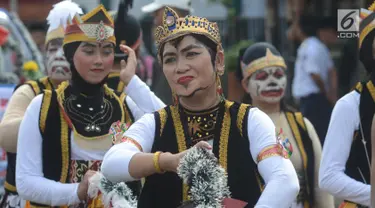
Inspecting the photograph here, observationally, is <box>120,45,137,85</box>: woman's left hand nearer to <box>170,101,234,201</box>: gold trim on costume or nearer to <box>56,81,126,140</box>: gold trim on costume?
<box>56,81,126,140</box>: gold trim on costume

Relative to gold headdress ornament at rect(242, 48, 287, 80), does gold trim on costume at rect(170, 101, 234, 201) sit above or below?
above

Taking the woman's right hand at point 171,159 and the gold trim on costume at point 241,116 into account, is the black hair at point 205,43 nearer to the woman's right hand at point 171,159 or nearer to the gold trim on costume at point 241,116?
the gold trim on costume at point 241,116

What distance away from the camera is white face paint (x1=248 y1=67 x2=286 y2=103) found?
285 inches

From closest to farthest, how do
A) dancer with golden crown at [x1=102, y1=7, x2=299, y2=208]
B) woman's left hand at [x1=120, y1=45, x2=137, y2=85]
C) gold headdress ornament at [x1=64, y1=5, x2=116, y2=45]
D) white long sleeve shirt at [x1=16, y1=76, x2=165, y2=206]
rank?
dancer with golden crown at [x1=102, y1=7, x2=299, y2=208]
white long sleeve shirt at [x1=16, y1=76, x2=165, y2=206]
gold headdress ornament at [x1=64, y1=5, x2=116, y2=45]
woman's left hand at [x1=120, y1=45, x2=137, y2=85]

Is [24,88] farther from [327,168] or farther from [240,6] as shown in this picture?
[240,6]

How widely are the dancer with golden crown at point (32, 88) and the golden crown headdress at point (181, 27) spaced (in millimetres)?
1851

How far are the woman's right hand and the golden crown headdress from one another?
58cm

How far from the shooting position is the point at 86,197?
5.80m

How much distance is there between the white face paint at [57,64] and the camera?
6.99m

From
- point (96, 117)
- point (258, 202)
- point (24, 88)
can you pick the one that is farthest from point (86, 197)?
point (258, 202)

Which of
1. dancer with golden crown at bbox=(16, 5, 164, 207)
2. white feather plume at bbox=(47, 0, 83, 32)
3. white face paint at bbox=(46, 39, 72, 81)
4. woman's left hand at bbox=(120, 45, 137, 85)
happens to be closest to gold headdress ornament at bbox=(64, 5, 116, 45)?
dancer with golden crown at bbox=(16, 5, 164, 207)

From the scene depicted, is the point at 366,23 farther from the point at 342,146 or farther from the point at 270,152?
the point at 270,152
